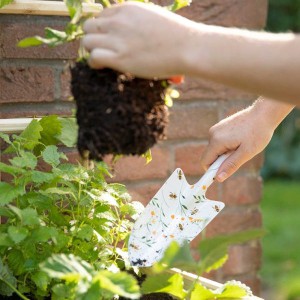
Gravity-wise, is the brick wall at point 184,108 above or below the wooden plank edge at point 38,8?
below

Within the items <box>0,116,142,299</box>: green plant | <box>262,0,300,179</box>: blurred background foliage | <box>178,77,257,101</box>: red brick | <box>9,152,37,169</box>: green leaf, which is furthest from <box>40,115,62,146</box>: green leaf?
<box>262,0,300,179</box>: blurred background foliage

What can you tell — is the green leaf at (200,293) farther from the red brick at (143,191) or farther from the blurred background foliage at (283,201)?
the blurred background foliage at (283,201)

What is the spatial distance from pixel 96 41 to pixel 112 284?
1.12 feet

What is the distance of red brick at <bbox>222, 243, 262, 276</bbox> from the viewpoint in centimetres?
205

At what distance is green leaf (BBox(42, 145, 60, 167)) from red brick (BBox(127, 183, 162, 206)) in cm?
41

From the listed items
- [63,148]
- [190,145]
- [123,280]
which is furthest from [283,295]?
[123,280]

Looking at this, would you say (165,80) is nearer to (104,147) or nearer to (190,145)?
(104,147)

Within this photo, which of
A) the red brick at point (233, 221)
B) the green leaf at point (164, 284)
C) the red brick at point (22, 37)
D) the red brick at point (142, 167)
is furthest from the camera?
the red brick at point (233, 221)

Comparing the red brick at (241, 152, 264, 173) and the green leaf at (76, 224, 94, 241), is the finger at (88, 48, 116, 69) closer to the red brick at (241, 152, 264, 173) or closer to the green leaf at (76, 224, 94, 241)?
the green leaf at (76, 224, 94, 241)

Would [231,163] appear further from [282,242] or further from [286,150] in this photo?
[286,150]

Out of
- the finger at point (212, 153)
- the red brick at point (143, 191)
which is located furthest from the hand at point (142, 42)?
the red brick at point (143, 191)

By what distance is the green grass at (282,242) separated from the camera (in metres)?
3.42

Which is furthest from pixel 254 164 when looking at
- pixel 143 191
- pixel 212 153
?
pixel 212 153

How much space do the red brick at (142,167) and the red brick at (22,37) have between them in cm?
27
